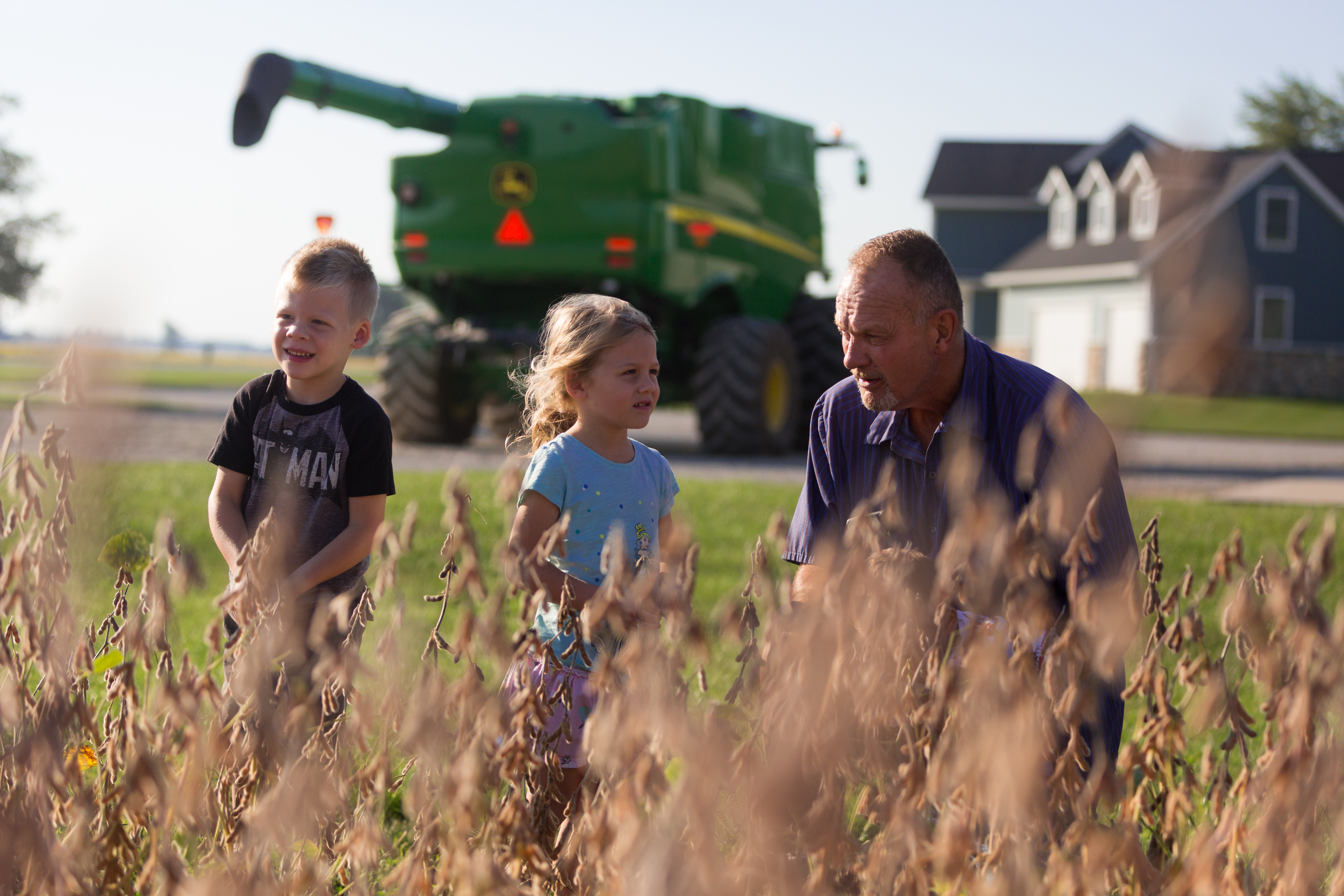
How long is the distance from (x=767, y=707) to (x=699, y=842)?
0.30 m

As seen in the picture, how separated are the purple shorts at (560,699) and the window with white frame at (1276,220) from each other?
30.8 m

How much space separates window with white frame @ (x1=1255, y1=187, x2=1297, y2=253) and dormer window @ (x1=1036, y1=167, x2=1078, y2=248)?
4.69m

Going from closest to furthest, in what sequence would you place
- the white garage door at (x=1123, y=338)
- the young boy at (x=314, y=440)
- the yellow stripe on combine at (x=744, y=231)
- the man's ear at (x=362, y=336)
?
1. the young boy at (x=314, y=440)
2. the man's ear at (x=362, y=336)
3. the yellow stripe on combine at (x=744, y=231)
4. the white garage door at (x=1123, y=338)

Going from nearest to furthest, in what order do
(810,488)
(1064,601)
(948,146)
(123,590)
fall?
1. (123,590)
2. (1064,601)
3. (810,488)
4. (948,146)

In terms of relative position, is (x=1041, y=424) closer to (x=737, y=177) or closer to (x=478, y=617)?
(x=478, y=617)

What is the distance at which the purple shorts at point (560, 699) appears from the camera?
1.69 m

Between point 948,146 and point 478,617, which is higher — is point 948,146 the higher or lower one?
the higher one

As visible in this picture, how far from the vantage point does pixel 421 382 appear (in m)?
11.6

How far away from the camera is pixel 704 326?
12.2m

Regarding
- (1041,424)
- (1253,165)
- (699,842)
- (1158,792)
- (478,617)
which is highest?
(1253,165)

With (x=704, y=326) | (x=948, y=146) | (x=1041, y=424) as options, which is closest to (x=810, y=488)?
(x=1041, y=424)

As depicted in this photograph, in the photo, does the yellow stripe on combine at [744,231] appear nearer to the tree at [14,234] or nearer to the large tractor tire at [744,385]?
the large tractor tire at [744,385]

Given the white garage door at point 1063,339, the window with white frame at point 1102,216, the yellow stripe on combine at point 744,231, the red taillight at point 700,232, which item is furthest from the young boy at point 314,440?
the window with white frame at point 1102,216

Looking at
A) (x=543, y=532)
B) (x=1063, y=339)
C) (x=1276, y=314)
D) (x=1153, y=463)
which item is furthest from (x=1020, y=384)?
(x=1276, y=314)
